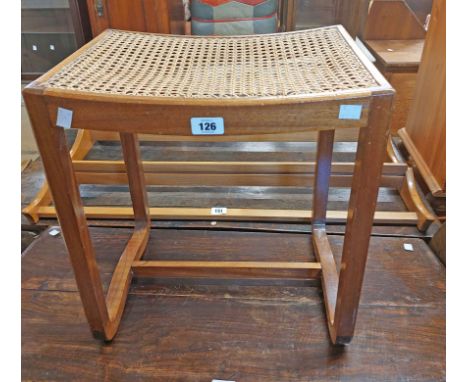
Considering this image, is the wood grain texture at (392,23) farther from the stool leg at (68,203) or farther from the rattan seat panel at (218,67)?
the stool leg at (68,203)

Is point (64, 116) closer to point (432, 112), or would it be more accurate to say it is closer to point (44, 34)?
point (432, 112)

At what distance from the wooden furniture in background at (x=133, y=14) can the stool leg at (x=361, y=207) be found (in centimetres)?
93

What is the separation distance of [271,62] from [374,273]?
603 mm

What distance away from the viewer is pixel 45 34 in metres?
1.86

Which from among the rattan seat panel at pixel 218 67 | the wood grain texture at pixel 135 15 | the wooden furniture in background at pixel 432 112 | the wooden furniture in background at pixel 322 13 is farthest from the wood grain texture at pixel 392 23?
the rattan seat panel at pixel 218 67

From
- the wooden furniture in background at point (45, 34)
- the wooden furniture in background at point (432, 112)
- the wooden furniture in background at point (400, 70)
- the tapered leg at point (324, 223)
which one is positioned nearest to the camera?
the tapered leg at point (324, 223)

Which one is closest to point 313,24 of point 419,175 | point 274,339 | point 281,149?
point 281,149

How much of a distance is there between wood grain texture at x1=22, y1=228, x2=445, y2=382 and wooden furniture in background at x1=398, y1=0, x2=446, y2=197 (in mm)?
261

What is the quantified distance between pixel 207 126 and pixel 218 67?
9.9 inches

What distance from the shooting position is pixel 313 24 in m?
1.41

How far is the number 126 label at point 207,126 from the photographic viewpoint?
0.56 metres

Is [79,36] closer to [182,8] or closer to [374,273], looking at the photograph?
[182,8]

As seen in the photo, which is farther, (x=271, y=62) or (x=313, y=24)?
(x=313, y=24)

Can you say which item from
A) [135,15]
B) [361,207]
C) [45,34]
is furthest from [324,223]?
[45,34]
